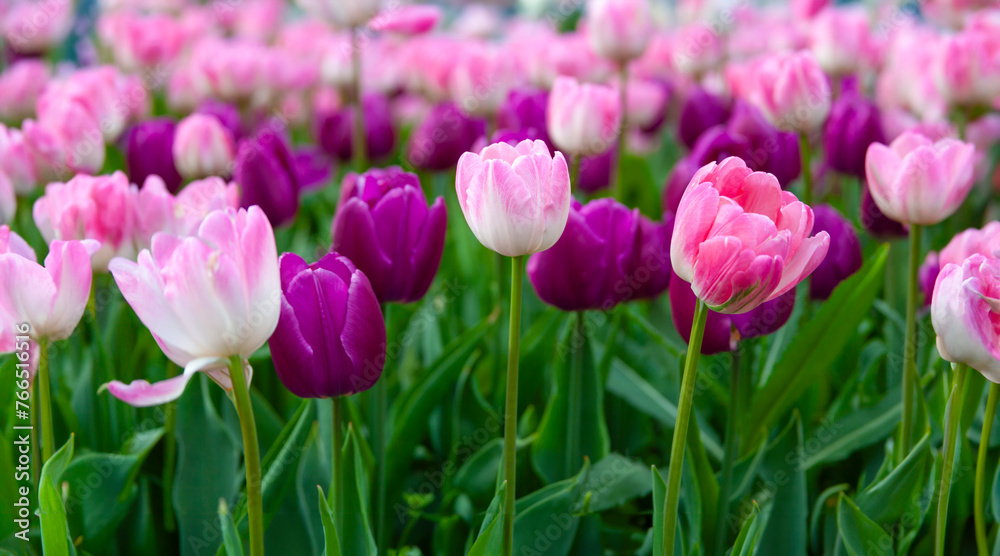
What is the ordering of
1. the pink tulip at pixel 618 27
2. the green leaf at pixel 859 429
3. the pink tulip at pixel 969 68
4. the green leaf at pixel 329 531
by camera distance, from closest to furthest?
the green leaf at pixel 329 531
the green leaf at pixel 859 429
the pink tulip at pixel 969 68
the pink tulip at pixel 618 27

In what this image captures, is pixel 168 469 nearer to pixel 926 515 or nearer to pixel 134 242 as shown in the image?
pixel 134 242

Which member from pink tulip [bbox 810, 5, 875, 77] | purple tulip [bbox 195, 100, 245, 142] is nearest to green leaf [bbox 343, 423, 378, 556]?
purple tulip [bbox 195, 100, 245, 142]

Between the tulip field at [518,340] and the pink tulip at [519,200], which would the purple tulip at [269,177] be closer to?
the tulip field at [518,340]

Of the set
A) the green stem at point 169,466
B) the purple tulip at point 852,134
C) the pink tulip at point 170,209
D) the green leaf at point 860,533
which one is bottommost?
the green stem at point 169,466

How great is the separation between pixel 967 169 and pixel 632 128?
160 centimetres

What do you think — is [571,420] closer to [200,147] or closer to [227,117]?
[200,147]

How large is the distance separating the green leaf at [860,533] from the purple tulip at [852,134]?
0.75 metres

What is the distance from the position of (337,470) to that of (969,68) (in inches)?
52.1

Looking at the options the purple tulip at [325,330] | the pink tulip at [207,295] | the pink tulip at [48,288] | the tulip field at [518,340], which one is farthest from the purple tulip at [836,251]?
the pink tulip at [48,288]

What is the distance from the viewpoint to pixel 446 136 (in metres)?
1.60

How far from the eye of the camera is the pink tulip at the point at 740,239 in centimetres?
59

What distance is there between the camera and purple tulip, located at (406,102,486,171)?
1.59 m

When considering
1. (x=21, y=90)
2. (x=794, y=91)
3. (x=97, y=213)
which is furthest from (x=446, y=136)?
(x=21, y=90)

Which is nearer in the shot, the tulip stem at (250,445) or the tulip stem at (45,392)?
the tulip stem at (250,445)
